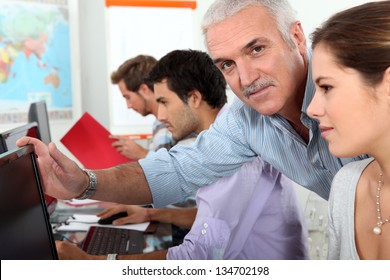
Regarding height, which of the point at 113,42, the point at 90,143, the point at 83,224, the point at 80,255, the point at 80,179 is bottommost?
the point at 83,224

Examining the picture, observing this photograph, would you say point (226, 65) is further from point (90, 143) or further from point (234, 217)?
point (90, 143)

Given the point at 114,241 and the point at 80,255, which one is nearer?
the point at 80,255

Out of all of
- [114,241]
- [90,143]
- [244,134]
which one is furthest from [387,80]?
[90,143]

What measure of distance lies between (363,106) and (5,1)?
8.39 feet

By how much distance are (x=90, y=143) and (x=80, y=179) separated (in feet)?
3.29

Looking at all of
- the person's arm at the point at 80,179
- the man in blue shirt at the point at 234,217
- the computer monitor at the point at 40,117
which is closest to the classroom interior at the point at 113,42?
the computer monitor at the point at 40,117

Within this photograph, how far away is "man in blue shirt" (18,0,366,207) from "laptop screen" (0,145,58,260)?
0.11 meters

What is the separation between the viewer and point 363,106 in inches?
34.7

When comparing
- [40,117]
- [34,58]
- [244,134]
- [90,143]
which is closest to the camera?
[244,134]

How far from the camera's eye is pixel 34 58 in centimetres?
296

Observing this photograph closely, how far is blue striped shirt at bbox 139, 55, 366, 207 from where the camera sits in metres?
1.35

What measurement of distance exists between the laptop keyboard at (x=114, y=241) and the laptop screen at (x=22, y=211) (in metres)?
0.50
